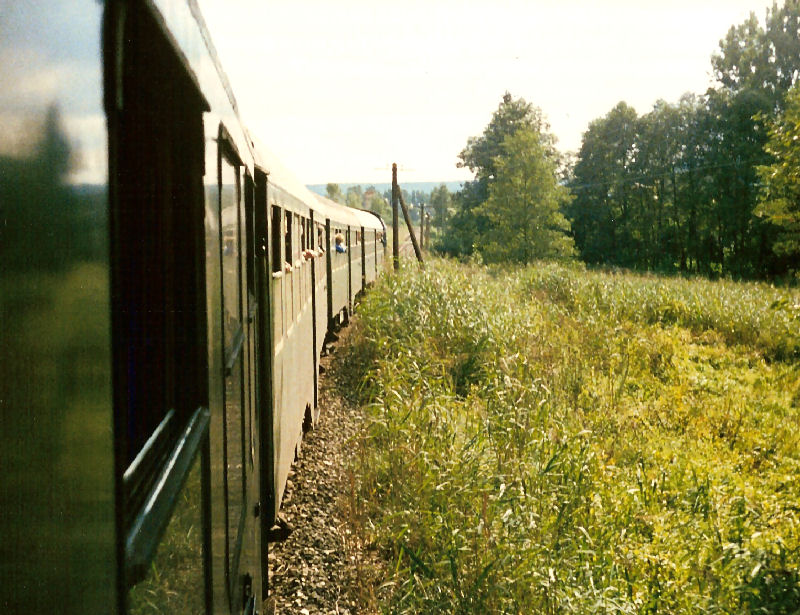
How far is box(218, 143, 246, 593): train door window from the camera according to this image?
2.00 meters

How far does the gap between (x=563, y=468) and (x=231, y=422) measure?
157 inches

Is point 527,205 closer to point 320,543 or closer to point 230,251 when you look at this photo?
point 320,543

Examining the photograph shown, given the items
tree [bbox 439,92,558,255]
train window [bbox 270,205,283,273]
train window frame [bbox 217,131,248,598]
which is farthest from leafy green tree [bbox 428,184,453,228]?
train window frame [bbox 217,131,248,598]

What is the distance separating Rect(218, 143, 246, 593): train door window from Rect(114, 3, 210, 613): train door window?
→ 1.24 feet

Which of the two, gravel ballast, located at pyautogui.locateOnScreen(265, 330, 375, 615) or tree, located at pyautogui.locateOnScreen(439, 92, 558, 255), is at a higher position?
tree, located at pyautogui.locateOnScreen(439, 92, 558, 255)

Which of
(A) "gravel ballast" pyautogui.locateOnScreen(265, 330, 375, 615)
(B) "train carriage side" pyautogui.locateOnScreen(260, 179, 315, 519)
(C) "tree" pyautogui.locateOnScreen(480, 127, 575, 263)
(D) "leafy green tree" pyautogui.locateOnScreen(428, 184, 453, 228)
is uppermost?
(D) "leafy green tree" pyautogui.locateOnScreen(428, 184, 453, 228)

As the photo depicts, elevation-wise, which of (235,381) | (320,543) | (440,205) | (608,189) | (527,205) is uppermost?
(440,205)

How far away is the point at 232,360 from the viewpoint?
7.24 ft

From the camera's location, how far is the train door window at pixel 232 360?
6.55 ft

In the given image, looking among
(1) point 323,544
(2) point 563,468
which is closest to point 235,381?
(1) point 323,544

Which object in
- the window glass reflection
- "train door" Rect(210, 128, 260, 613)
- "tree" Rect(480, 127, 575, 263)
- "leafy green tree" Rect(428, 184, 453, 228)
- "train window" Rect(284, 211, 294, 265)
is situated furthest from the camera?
"leafy green tree" Rect(428, 184, 453, 228)

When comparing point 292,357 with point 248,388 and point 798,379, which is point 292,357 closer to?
point 248,388

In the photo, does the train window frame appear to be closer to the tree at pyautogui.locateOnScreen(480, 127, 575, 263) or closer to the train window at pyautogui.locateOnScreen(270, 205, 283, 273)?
the train window at pyautogui.locateOnScreen(270, 205, 283, 273)

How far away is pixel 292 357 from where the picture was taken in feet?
19.0
